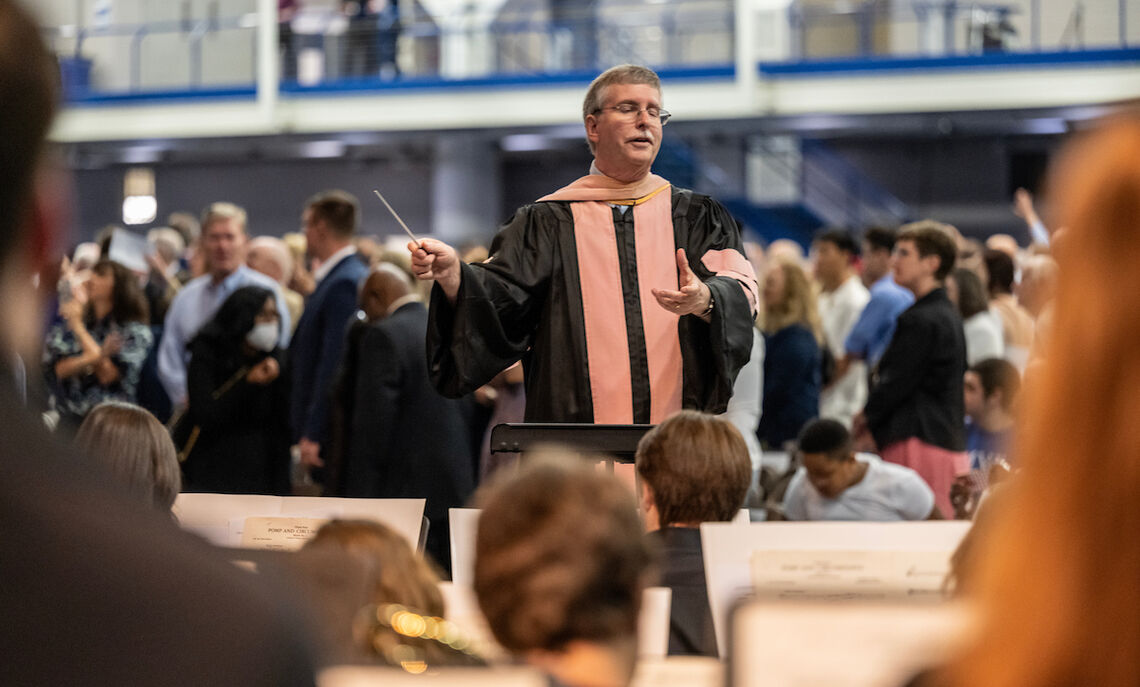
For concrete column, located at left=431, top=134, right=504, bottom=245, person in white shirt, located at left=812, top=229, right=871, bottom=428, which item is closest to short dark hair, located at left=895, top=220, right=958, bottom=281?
person in white shirt, located at left=812, top=229, right=871, bottom=428

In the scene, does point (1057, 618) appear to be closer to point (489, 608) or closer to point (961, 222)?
point (489, 608)

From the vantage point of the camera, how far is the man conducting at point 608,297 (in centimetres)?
Answer: 336

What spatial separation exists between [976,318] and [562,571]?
5.12 metres

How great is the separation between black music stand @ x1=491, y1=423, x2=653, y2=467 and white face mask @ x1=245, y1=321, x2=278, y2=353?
9.37 feet

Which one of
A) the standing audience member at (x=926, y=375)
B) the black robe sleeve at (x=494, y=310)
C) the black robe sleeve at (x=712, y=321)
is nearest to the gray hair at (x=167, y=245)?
the standing audience member at (x=926, y=375)

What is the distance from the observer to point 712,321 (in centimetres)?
326

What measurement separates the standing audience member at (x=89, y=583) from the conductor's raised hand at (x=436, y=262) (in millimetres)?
2393

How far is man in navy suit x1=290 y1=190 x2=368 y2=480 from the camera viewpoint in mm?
5672

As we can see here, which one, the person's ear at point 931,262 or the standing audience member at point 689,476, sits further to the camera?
the person's ear at point 931,262

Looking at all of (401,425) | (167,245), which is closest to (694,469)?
(401,425)

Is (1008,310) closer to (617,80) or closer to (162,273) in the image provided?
(617,80)

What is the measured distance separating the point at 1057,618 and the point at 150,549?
2.13ft

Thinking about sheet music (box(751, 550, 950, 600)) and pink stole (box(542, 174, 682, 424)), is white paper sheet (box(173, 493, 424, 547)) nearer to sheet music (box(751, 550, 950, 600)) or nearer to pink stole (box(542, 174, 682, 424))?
sheet music (box(751, 550, 950, 600))

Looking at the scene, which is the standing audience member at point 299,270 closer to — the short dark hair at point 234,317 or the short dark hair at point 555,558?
the short dark hair at point 234,317
